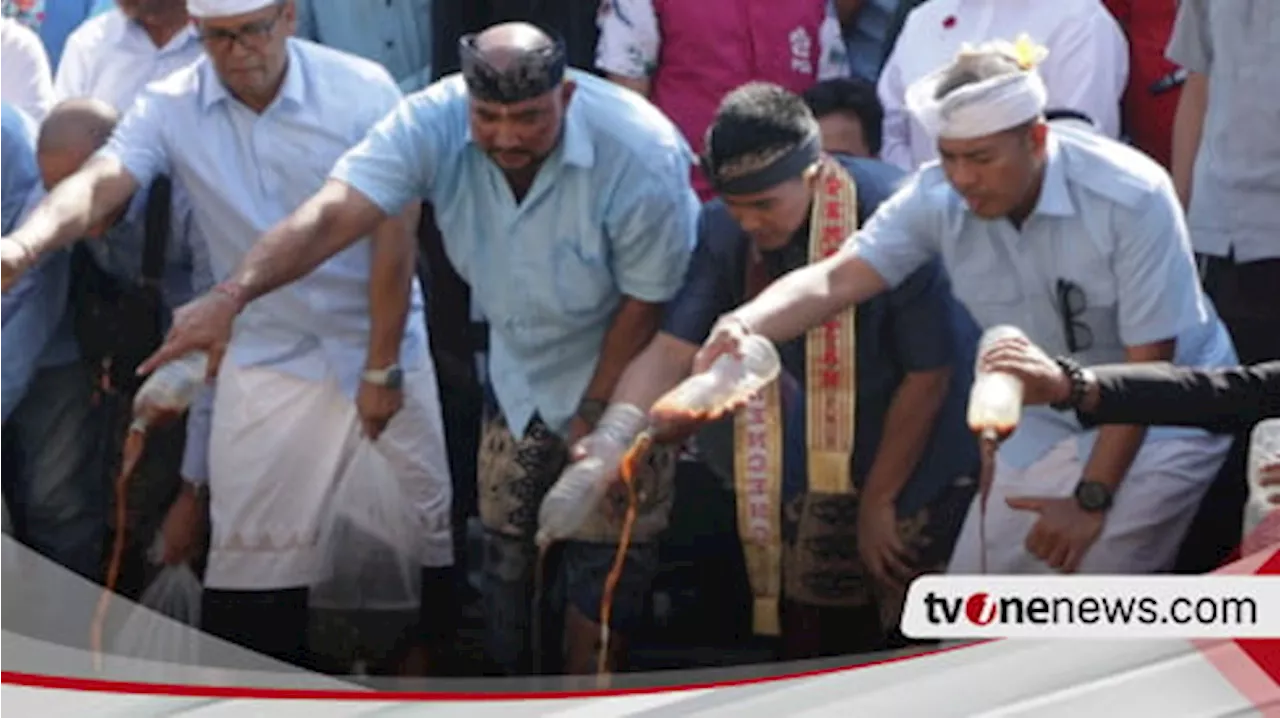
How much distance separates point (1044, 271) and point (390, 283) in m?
0.78

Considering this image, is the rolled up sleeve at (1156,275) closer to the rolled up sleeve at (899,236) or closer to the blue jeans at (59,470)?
the rolled up sleeve at (899,236)

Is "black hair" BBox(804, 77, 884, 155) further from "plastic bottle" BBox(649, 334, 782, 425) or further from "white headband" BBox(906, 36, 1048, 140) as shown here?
"plastic bottle" BBox(649, 334, 782, 425)

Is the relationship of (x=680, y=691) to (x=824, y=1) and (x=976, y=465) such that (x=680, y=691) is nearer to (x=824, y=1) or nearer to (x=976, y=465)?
(x=976, y=465)

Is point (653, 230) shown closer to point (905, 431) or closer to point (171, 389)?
point (905, 431)

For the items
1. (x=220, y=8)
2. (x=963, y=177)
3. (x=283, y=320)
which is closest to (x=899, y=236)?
(x=963, y=177)

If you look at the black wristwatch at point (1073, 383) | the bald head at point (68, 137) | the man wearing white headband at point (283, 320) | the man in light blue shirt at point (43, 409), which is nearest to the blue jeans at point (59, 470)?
the man in light blue shirt at point (43, 409)

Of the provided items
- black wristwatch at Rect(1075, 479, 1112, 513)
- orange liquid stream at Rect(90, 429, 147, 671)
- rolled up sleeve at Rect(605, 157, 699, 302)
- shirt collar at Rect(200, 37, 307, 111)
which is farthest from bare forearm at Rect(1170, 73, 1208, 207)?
orange liquid stream at Rect(90, 429, 147, 671)

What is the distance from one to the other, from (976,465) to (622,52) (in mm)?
649

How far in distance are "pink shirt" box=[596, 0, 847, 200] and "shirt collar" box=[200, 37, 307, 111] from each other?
36 centimetres

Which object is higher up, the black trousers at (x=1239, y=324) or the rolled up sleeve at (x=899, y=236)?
the rolled up sleeve at (x=899, y=236)

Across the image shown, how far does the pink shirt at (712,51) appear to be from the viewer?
3453mm

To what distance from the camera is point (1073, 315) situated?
3.43m

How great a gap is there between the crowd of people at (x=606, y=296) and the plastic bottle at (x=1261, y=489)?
0.07 feet

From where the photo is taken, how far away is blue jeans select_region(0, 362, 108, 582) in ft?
11.3
